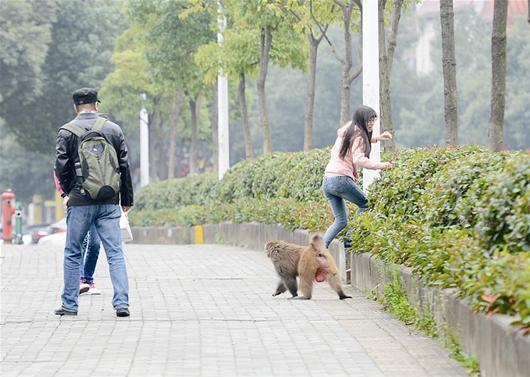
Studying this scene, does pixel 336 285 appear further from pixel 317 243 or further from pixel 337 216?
pixel 337 216

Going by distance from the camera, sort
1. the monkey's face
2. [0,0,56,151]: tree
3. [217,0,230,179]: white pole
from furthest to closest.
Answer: [0,0,56,151]: tree → [217,0,230,179]: white pole → the monkey's face

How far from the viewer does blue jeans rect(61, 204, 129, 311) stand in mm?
11898

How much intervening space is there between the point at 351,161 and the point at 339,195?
14.3 inches

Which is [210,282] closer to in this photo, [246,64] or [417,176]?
[417,176]

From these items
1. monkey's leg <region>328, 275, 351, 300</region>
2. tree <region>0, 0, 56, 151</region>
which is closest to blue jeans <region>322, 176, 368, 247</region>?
monkey's leg <region>328, 275, 351, 300</region>

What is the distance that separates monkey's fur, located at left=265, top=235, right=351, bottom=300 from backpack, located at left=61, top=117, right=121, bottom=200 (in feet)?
7.05

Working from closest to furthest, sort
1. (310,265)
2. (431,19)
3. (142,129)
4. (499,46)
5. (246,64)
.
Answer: (310,265) < (499,46) < (246,64) < (142,129) < (431,19)

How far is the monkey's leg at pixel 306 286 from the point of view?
43.4 feet

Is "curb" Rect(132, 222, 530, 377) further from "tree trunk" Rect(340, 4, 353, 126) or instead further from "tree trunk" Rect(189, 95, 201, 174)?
"tree trunk" Rect(189, 95, 201, 174)

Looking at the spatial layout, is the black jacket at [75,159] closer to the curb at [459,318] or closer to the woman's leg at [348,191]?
the curb at [459,318]

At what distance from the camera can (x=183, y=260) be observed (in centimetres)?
1975

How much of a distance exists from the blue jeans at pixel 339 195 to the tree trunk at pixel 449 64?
281cm

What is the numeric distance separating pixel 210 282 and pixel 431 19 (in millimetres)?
103371

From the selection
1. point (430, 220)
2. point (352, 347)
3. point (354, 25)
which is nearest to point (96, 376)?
point (352, 347)
